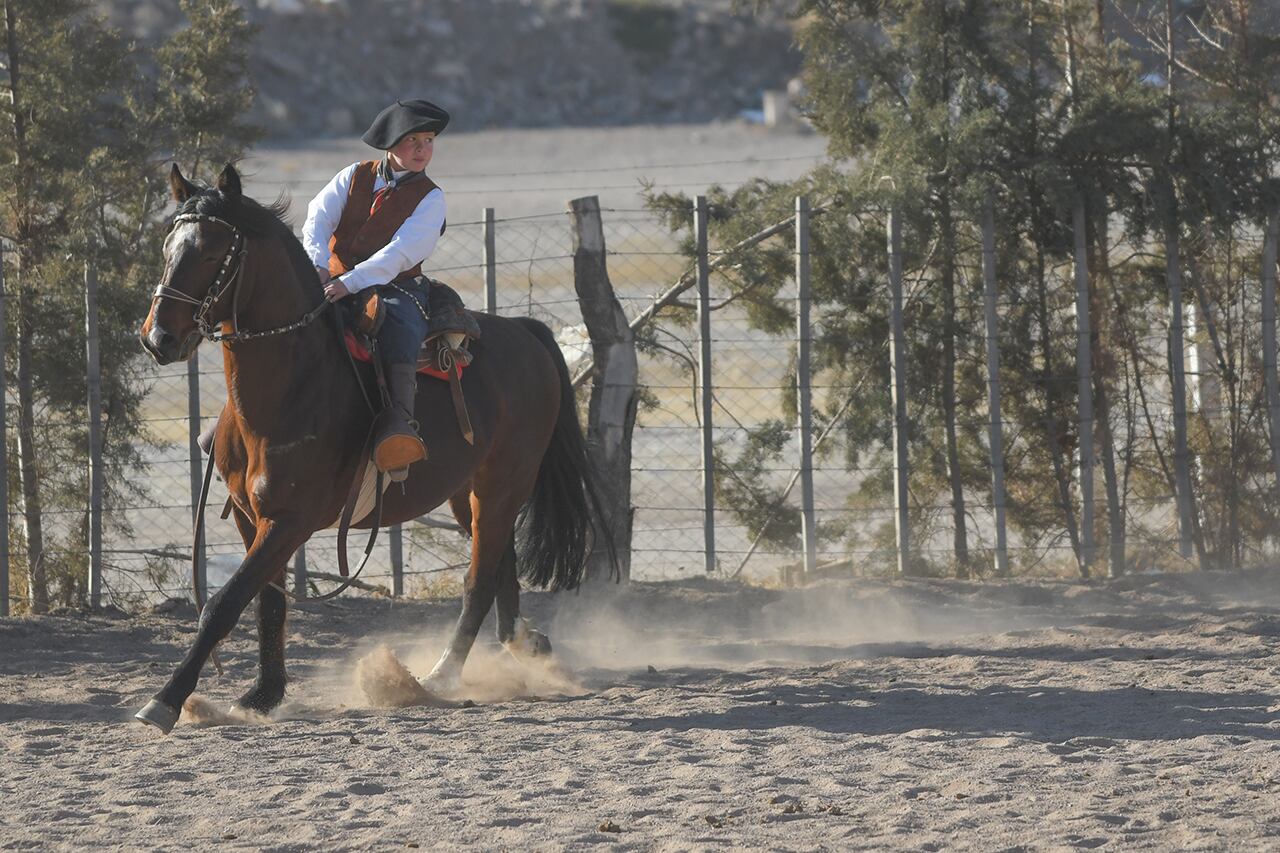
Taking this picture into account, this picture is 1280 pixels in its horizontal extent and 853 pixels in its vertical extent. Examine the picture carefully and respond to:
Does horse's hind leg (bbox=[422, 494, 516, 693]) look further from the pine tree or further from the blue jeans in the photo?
the pine tree

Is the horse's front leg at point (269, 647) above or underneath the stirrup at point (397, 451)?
underneath

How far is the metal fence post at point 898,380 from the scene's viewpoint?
989 centimetres

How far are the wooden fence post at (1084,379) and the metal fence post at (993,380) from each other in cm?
52

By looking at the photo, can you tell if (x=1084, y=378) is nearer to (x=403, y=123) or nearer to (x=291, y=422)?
(x=403, y=123)

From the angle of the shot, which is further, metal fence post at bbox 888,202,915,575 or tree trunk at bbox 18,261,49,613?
metal fence post at bbox 888,202,915,575

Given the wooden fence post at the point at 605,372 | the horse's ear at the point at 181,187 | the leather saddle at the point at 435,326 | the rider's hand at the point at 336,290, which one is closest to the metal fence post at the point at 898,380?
the wooden fence post at the point at 605,372

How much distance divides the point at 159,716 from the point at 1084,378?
6.34 metres

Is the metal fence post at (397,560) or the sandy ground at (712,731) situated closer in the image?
the sandy ground at (712,731)

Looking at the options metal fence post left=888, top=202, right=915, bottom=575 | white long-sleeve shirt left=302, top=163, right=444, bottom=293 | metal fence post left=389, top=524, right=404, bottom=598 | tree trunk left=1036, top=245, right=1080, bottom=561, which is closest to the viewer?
white long-sleeve shirt left=302, top=163, right=444, bottom=293

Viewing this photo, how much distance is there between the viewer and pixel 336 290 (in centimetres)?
638

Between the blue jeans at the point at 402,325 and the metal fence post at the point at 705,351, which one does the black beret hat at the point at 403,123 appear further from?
the metal fence post at the point at 705,351

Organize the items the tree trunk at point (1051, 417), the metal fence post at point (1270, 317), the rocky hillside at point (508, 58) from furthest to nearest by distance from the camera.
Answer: the rocky hillside at point (508, 58), the tree trunk at point (1051, 417), the metal fence post at point (1270, 317)

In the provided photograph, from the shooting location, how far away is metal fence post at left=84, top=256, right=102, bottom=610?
8.98 meters

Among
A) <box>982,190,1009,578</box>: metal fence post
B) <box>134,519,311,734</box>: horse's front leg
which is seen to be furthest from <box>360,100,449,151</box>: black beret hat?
<box>982,190,1009,578</box>: metal fence post
